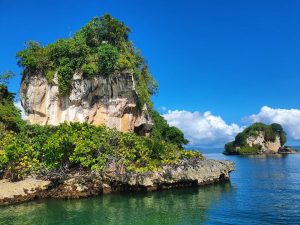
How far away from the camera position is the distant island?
129125mm

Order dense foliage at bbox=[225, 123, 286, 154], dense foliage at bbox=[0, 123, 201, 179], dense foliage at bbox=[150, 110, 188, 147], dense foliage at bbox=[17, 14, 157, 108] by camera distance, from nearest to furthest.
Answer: dense foliage at bbox=[0, 123, 201, 179]
dense foliage at bbox=[17, 14, 157, 108]
dense foliage at bbox=[150, 110, 188, 147]
dense foliage at bbox=[225, 123, 286, 154]

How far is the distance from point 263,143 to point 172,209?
111 meters

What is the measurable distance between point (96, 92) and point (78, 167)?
38.0 feet

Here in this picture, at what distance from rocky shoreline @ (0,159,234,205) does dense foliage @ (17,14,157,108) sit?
1275 cm

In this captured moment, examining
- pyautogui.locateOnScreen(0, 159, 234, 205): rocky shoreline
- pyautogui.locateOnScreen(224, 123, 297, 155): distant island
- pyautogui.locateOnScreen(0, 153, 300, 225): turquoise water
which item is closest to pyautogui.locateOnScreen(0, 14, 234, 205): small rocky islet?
pyautogui.locateOnScreen(0, 159, 234, 205): rocky shoreline

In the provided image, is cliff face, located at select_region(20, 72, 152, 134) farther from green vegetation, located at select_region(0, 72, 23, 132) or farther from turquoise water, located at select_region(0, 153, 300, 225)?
turquoise water, located at select_region(0, 153, 300, 225)

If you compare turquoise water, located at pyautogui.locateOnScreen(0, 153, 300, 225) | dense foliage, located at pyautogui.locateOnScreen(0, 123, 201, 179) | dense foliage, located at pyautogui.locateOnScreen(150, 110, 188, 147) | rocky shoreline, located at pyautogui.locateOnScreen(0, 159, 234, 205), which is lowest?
turquoise water, located at pyautogui.locateOnScreen(0, 153, 300, 225)

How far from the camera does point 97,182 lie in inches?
1304

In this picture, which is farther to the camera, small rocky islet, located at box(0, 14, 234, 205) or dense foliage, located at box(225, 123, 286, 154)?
dense foliage, located at box(225, 123, 286, 154)

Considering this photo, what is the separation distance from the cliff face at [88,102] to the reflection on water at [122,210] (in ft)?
42.8

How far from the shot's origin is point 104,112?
43750 millimetres

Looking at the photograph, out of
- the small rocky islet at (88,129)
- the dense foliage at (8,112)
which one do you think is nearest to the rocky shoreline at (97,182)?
the small rocky islet at (88,129)

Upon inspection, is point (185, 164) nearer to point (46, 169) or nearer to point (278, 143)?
point (46, 169)

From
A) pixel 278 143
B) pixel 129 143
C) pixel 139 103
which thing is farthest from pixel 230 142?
pixel 129 143
